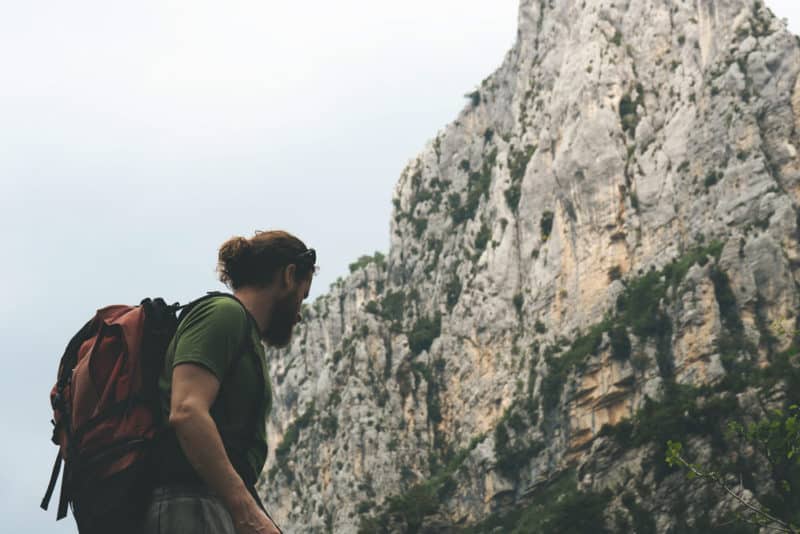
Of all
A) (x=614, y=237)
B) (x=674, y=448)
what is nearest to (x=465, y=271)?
(x=614, y=237)

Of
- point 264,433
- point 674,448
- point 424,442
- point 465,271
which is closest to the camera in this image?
point 264,433

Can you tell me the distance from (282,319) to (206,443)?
1050mm

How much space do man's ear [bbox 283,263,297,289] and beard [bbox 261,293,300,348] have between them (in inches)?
2.1

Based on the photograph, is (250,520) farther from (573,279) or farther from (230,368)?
(573,279)

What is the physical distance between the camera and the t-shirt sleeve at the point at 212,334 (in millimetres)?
4875

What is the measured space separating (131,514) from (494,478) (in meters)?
85.4

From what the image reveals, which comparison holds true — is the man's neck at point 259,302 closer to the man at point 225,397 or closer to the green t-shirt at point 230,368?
the man at point 225,397

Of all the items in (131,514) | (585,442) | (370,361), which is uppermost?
(370,361)

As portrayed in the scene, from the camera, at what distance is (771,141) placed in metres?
81.1

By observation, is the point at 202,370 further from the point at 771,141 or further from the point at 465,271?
the point at 465,271

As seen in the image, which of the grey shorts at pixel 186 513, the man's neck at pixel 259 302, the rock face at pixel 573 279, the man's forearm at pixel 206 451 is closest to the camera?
the man's forearm at pixel 206 451

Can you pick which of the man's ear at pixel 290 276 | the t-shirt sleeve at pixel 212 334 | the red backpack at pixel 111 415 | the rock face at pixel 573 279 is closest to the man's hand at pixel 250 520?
the red backpack at pixel 111 415

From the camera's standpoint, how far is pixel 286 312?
221 inches

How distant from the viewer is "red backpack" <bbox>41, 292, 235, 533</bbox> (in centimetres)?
479
